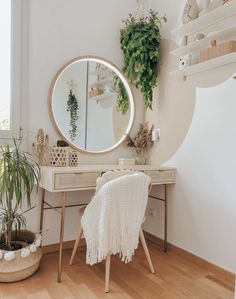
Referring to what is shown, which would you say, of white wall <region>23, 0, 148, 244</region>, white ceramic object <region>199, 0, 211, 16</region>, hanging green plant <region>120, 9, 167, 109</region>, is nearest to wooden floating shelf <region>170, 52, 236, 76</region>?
hanging green plant <region>120, 9, 167, 109</region>

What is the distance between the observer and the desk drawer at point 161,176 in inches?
94.8

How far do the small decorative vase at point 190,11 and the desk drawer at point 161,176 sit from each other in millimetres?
1348

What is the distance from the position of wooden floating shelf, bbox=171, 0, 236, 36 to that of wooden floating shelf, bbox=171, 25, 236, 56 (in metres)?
0.12

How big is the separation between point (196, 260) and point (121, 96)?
1774 mm

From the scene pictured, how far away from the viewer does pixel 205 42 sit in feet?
7.13

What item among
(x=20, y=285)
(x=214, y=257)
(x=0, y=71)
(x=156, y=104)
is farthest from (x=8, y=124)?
(x=214, y=257)

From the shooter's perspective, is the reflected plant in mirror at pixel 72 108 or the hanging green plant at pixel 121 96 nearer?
the reflected plant in mirror at pixel 72 108

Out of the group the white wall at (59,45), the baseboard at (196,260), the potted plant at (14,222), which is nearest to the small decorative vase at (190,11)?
the white wall at (59,45)

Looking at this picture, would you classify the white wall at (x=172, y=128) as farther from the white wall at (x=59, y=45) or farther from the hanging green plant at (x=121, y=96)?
the hanging green plant at (x=121, y=96)

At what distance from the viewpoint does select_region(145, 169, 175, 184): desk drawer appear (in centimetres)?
241

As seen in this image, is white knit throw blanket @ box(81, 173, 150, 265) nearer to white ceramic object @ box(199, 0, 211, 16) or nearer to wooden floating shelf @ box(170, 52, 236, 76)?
wooden floating shelf @ box(170, 52, 236, 76)

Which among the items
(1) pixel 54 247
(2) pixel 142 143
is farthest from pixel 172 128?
(1) pixel 54 247

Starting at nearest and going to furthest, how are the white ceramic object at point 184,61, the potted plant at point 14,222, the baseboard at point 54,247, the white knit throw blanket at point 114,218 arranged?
the white knit throw blanket at point 114,218
the potted plant at point 14,222
the white ceramic object at point 184,61
the baseboard at point 54,247

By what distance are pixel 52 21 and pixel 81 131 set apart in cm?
104
